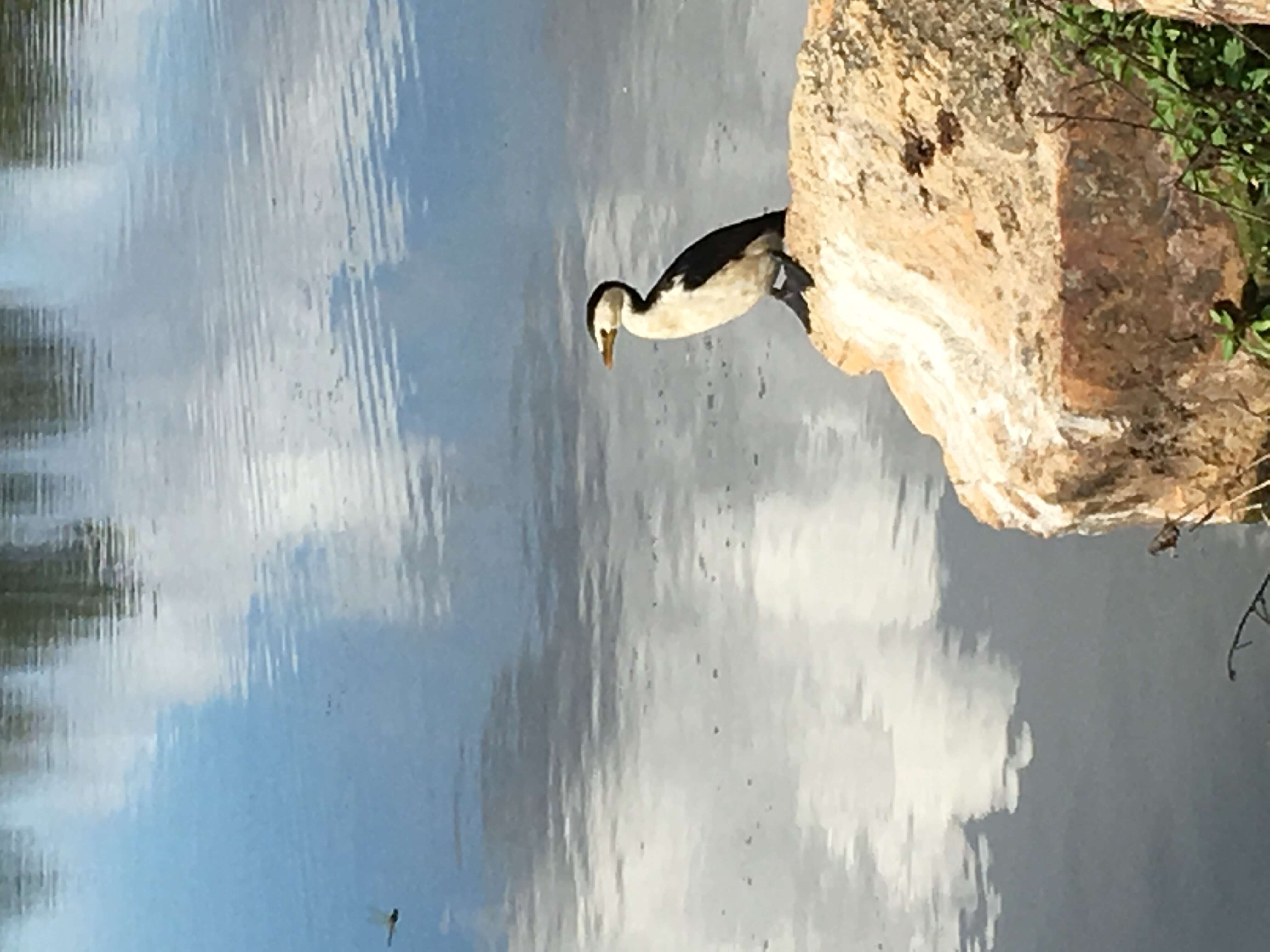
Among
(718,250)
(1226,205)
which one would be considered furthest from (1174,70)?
(718,250)

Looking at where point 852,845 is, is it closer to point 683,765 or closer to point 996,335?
point 683,765

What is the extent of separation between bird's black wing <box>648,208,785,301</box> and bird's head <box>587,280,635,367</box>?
0.36 feet

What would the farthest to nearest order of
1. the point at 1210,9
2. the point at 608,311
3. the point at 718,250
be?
the point at 608,311 → the point at 718,250 → the point at 1210,9

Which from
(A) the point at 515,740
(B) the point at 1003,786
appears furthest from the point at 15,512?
(B) the point at 1003,786

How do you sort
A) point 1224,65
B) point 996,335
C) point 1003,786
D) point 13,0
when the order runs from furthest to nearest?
point 13,0 < point 1003,786 < point 996,335 < point 1224,65

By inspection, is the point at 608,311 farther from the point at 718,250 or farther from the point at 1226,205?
the point at 1226,205

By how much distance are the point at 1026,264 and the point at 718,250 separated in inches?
17.1

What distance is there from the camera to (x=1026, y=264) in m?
1.00

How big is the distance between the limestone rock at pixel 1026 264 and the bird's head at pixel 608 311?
0.31 m

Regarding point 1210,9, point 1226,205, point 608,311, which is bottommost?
point 608,311

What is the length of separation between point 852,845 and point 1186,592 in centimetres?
64

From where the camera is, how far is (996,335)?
3.48 feet

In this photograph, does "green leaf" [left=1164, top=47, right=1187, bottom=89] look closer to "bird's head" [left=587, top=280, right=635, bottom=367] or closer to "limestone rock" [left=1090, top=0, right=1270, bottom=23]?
"limestone rock" [left=1090, top=0, right=1270, bottom=23]

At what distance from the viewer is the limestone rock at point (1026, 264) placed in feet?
3.15
